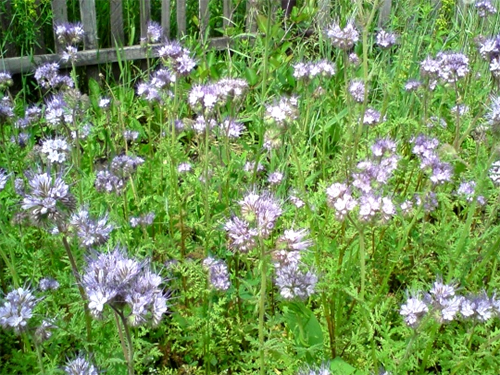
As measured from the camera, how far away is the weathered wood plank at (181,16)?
18.5 feet

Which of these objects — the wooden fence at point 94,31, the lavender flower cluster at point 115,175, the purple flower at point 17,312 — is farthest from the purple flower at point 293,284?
the wooden fence at point 94,31

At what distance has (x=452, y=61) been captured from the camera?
300cm

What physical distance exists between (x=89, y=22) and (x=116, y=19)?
248 millimetres

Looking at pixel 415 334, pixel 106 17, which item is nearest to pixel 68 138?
pixel 415 334

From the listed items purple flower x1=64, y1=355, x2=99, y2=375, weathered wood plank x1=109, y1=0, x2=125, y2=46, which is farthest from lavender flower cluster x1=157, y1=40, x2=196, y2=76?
weathered wood plank x1=109, y1=0, x2=125, y2=46

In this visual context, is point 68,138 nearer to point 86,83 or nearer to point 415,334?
point 415,334

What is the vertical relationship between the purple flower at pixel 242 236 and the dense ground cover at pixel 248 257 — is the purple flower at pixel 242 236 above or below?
above

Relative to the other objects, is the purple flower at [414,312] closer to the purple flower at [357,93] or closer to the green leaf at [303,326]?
the green leaf at [303,326]

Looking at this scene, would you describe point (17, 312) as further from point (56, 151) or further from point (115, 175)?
point (115, 175)

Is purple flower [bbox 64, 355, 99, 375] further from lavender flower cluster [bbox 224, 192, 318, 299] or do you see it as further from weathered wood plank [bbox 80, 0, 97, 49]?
weathered wood plank [bbox 80, 0, 97, 49]

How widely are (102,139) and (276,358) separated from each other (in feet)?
8.15

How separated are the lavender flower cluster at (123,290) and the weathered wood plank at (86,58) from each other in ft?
10.8

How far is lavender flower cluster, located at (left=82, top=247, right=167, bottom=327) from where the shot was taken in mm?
1472

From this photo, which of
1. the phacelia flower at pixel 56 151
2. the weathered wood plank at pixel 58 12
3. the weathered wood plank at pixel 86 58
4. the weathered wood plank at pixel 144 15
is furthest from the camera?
the weathered wood plank at pixel 144 15
